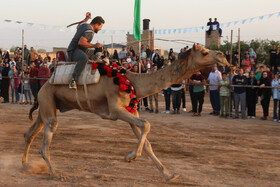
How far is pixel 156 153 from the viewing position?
9.70 meters

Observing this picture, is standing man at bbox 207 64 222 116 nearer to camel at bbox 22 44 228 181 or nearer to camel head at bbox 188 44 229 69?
camel at bbox 22 44 228 181

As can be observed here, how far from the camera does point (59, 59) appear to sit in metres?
8.41

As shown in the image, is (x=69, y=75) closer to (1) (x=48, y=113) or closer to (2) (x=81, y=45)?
→ (2) (x=81, y=45)

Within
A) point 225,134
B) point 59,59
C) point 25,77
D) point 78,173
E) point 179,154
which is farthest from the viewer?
point 25,77

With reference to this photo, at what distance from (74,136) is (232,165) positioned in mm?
5414

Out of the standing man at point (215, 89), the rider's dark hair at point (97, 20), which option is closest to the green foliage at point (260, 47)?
the standing man at point (215, 89)

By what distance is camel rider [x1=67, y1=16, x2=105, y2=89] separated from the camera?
7500 mm

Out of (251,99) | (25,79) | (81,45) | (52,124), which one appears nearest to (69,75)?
(81,45)

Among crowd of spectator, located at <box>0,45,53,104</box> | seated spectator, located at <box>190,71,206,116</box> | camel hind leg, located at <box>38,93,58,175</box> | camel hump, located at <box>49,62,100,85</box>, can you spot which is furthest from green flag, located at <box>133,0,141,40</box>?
camel hind leg, located at <box>38,93,58,175</box>

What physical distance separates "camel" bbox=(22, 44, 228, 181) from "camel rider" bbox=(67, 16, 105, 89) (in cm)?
37

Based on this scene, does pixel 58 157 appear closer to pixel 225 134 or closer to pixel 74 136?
pixel 74 136

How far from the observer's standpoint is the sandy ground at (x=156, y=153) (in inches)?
291

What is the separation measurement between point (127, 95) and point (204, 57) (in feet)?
5.16

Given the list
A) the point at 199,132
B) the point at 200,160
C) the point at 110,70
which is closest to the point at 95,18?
the point at 110,70
